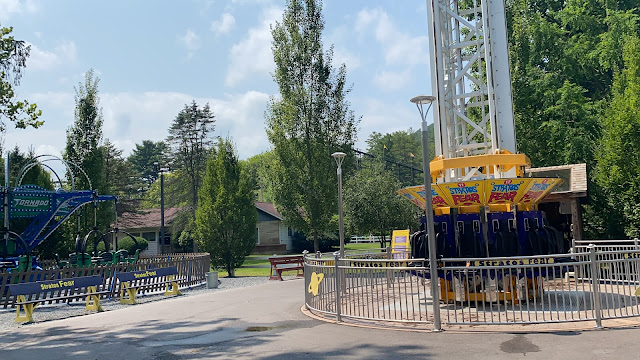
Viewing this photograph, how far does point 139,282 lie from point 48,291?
3306 mm

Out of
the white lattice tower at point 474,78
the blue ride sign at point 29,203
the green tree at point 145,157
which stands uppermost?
the green tree at point 145,157

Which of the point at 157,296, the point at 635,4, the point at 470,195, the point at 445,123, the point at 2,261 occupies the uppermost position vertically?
the point at 635,4

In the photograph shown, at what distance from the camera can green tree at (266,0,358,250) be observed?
2847 centimetres

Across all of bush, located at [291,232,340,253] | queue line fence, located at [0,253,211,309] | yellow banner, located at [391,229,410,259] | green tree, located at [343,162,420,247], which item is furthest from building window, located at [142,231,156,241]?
yellow banner, located at [391,229,410,259]

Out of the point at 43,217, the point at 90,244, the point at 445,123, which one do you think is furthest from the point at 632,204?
the point at 90,244

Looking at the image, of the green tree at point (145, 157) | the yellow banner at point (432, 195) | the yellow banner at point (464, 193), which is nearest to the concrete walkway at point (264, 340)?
the yellow banner at point (464, 193)

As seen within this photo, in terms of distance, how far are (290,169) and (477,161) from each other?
1671 cm

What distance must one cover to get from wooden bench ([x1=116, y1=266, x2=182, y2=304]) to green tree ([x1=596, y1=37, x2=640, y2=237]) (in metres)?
18.9

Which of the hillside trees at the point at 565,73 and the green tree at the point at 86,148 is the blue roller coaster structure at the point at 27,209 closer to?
the green tree at the point at 86,148

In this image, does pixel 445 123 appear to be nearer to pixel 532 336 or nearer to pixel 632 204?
pixel 532 336

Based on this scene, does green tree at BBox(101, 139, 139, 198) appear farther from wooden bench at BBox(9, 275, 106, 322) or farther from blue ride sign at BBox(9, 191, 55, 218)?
wooden bench at BBox(9, 275, 106, 322)

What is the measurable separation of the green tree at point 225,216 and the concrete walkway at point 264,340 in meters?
13.4

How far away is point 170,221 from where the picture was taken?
5166 centimetres

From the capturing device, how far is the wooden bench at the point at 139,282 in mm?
16531
